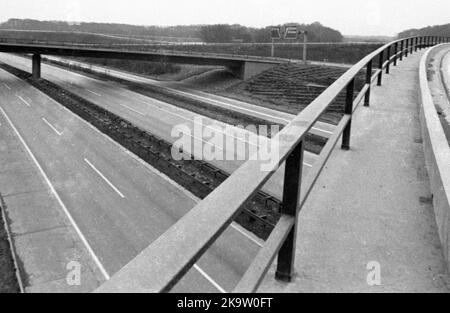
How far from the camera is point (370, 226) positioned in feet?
10.5

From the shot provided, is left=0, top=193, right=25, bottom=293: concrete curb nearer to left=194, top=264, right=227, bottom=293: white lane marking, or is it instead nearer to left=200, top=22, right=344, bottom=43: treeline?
left=194, top=264, right=227, bottom=293: white lane marking

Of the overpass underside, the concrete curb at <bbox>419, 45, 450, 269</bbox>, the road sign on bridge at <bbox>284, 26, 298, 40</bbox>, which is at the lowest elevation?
the concrete curb at <bbox>419, 45, 450, 269</bbox>

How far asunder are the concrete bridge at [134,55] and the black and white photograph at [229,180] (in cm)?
23

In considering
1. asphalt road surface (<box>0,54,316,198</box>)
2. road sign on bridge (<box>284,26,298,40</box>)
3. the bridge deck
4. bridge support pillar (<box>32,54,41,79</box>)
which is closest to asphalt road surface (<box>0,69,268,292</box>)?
asphalt road surface (<box>0,54,316,198</box>)

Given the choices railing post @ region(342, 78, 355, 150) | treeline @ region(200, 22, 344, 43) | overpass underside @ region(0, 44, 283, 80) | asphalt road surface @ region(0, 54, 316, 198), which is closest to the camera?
railing post @ region(342, 78, 355, 150)

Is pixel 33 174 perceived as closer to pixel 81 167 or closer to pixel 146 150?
pixel 81 167

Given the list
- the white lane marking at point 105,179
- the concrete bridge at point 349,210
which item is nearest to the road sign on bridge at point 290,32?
the white lane marking at point 105,179

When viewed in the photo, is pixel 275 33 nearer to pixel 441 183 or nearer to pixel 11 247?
pixel 11 247

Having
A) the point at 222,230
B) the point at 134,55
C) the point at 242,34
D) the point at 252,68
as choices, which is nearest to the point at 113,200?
the point at 222,230

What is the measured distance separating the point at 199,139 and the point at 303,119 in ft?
94.0

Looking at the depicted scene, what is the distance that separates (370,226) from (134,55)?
5620 centimetres

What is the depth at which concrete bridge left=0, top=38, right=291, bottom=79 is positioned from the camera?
53344mm

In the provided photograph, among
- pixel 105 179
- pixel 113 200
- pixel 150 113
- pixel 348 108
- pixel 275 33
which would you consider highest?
pixel 275 33

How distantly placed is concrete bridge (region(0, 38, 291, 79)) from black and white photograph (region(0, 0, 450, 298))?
23 centimetres
